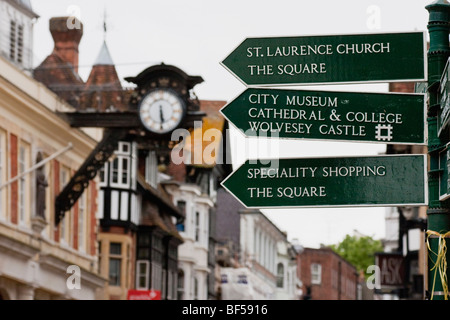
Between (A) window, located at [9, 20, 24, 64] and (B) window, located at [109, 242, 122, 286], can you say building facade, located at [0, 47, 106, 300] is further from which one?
(B) window, located at [109, 242, 122, 286]

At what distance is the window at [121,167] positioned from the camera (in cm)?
5247

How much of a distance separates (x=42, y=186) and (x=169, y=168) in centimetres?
2752

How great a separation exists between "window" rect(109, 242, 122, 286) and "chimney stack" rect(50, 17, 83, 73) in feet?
35.9

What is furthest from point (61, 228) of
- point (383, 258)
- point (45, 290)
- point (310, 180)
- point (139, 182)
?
point (310, 180)

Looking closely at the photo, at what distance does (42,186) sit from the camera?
127 feet

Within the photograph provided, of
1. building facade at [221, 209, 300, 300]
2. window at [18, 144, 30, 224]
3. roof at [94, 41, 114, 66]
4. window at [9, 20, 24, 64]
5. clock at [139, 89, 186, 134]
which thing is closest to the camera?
window at [18, 144, 30, 224]

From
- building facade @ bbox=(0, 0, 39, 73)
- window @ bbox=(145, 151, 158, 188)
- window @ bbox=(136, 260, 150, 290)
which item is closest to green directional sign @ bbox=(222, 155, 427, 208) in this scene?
building facade @ bbox=(0, 0, 39, 73)

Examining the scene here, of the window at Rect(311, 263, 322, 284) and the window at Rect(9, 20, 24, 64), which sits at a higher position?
the window at Rect(9, 20, 24, 64)

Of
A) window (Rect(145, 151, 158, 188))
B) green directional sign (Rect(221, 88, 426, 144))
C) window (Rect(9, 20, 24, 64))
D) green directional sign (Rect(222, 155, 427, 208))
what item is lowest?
green directional sign (Rect(222, 155, 427, 208))

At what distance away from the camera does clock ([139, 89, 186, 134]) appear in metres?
40.2

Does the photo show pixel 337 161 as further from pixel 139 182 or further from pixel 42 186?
pixel 139 182

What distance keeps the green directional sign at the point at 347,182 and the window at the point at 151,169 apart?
48.4 m

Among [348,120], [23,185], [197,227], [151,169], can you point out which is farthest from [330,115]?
[197,227]

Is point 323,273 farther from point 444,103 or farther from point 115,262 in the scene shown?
point 444,103
